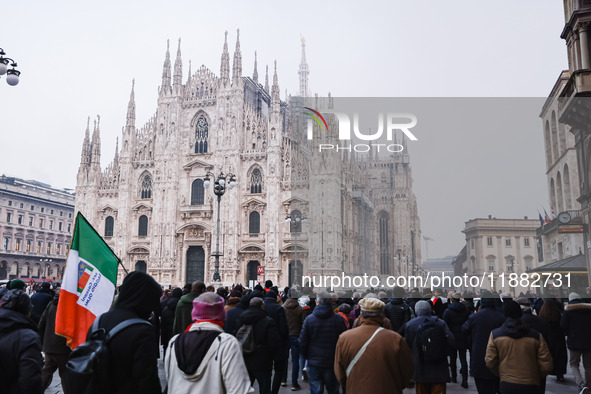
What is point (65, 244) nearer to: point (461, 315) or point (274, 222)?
point (274, 222)

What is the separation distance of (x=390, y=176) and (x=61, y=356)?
49.7m

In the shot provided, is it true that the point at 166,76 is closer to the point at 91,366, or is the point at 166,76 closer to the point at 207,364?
the point at 207,364

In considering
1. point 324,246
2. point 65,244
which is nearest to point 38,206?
point 65,244

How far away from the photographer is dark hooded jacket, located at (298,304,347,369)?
21.0ft

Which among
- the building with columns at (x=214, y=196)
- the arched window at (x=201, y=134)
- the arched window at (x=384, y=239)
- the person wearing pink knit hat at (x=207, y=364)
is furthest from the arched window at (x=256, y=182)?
the person wearing pink knit hat at (x=207, y=364)

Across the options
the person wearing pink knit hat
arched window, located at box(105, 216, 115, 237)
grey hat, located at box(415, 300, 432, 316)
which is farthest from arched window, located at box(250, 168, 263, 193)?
the person wearing pink knit hat

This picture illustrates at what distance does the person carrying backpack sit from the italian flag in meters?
3.42

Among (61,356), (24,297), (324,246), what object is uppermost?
(324,246)

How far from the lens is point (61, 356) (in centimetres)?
707

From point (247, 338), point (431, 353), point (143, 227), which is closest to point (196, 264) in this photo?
point (143, 227)

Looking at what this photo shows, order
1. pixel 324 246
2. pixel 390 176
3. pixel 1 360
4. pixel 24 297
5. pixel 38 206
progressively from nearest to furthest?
pixel 1 360, pixel 24 297, pixel 324 246, pixel 390 176, pixel 38 206

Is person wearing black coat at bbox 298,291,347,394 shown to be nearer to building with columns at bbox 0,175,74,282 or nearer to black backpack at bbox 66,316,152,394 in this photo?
black backpack at bbox 66,316,152,394

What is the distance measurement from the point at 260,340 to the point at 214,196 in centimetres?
3316

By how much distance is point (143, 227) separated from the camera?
4131cm
